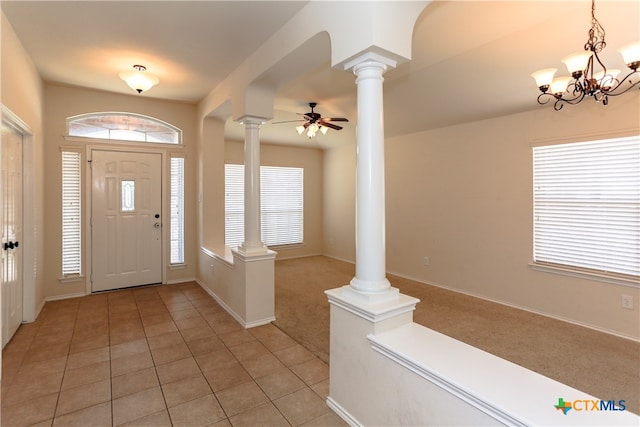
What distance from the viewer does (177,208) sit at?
5.12m

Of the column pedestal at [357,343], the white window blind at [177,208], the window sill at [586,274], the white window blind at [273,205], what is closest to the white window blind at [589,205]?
the window sill at [586,274]

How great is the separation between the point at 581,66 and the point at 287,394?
3116 millimetres

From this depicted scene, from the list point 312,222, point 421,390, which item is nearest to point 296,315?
point 421,390

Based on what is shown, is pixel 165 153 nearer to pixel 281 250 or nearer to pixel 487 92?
pixel 281 250

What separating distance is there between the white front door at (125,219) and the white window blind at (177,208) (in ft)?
0.62

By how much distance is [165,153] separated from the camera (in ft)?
16.3

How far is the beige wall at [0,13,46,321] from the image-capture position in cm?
273

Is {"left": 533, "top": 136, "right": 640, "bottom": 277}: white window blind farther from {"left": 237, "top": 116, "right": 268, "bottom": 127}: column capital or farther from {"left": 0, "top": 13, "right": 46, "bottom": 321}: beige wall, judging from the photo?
{"left": 0, "top": 13, "right": 46, "bottom": 321}: beige wall

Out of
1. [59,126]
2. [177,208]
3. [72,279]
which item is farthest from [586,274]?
[59,126]

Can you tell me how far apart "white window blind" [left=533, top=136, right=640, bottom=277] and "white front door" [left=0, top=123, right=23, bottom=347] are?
557 centimetres

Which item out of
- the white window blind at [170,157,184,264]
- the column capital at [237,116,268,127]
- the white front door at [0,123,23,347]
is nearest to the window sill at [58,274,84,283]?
the white front door at [0,123,23,347]

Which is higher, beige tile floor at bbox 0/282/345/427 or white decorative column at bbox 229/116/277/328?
white decorative column at bbox 229/116/277/328

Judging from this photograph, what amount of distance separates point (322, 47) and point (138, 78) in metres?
2.29

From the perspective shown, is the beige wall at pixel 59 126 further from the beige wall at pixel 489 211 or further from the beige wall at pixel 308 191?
the beige wall at pixel 489 211
